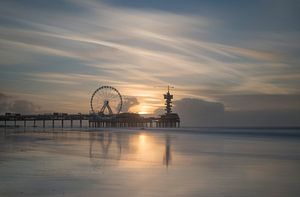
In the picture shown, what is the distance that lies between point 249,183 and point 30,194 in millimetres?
9683

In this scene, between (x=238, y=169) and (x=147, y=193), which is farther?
(x=238, y=169)

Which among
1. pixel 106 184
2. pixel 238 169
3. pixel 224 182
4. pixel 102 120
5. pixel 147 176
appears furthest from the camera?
pixel 102 120

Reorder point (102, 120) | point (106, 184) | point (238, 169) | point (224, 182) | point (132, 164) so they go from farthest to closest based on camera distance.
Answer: point (102, 120) → point (132, 164) → point (238, 169) → point (224, 182) → point (106, 184)

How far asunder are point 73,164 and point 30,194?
9852 millimetres

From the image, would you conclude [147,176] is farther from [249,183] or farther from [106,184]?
[249,183]

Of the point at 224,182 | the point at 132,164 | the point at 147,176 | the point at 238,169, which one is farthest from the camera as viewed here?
the point at 132,164

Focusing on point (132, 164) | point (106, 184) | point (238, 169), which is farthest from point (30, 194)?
point (238, 169)

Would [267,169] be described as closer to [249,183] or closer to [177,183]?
[249,183]

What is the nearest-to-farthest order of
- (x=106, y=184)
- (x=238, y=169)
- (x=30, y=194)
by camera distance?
(x=30, y=194) < (x=106, y=184) < (x=238, y=169)

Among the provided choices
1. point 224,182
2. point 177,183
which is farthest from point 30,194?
point 224,182

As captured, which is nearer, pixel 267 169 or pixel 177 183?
pixel 177 183

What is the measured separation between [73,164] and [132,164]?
12.5 feet

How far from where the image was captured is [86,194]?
601 inches

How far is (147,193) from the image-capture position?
15.7 meters
